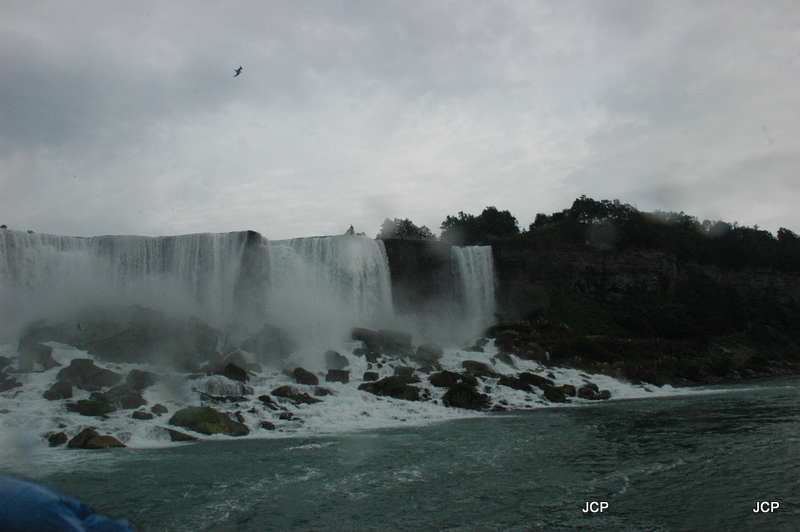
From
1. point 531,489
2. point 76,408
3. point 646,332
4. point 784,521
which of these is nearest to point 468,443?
point 531,489

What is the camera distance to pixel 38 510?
117 inches

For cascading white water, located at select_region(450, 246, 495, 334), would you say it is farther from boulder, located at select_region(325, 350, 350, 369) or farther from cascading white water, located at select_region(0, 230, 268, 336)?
boulder, located at select_region(325, 350, 350, 369)

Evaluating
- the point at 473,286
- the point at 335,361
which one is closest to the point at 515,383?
the point at 335,361

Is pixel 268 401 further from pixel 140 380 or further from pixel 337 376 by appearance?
pixel 140 380

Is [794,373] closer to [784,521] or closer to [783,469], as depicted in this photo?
[783,469]

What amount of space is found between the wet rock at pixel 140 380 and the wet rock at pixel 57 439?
492 cm

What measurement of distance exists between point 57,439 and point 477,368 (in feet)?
56.5

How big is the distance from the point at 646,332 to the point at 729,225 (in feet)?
69.0

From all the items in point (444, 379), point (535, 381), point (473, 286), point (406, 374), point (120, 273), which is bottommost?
point (535, 381)

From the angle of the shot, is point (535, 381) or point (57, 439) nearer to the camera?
point (57, 439)

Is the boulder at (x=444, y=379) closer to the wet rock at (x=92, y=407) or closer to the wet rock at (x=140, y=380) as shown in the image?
the wet rock at (x=140, y=380)

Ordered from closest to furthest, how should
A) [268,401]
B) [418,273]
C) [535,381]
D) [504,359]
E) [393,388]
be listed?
1. [268,401]
2. [393,388]
3. [535,381]
4. [504,359]
5. [418,273]

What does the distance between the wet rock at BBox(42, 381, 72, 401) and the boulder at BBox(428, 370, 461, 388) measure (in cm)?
1303

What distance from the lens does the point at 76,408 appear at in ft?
58.0
